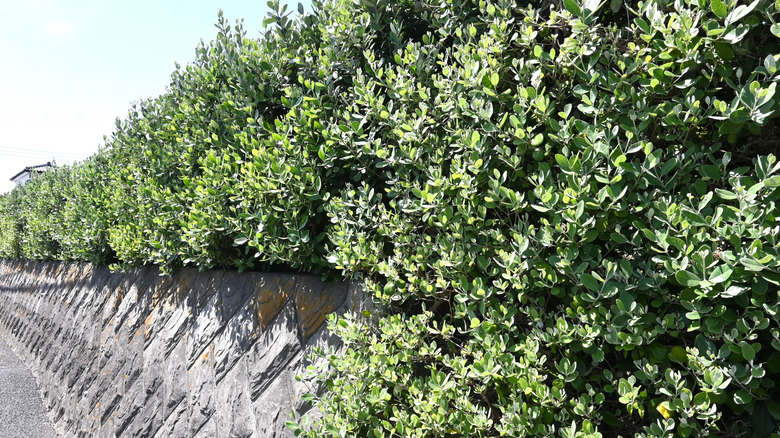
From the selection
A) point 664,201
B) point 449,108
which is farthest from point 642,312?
point 449,108

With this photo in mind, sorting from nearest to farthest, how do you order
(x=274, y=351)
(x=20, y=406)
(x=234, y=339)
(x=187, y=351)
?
(x=274, y=351) → (x=234, y=339) → (x=187, y=351) → (x=20, y=406)

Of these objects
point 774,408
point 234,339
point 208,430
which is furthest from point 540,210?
point 208,430

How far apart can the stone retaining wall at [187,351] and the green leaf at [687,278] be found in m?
1.73

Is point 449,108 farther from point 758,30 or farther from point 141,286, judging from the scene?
point 141,286

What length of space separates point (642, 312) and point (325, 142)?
2.06m

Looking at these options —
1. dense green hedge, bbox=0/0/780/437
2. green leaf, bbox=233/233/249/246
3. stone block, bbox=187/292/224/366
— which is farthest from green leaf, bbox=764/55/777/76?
stone block, bbox=187/292/224/366

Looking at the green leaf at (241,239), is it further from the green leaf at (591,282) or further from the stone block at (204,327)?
the green leaf at (591,282)

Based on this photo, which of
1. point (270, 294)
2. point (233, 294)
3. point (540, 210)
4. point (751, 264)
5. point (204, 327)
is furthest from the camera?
point (204, 327)

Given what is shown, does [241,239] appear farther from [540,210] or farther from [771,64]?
[771,64]

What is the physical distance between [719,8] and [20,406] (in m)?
9.53

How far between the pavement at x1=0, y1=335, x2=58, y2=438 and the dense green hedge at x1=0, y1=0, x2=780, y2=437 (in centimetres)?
541

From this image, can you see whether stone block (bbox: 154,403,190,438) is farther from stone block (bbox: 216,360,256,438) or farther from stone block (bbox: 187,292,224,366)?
stone block (bbox: 216,360,256,438)

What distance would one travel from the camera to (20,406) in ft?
24.2

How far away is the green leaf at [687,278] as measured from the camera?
1582 mm
